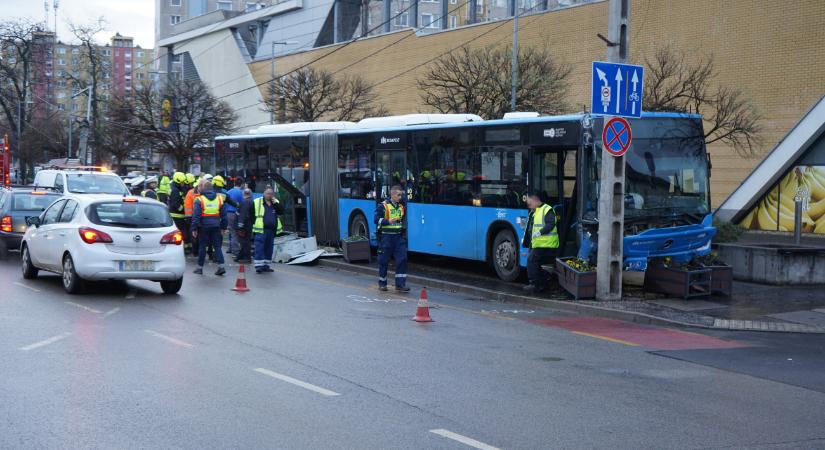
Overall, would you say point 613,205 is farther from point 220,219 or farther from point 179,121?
point 179,121

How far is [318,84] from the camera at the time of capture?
153 ft

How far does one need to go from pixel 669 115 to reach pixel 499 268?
4403 mm

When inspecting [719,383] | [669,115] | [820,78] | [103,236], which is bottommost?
[719,383]

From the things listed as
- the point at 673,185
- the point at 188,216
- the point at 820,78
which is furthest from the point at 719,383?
the point at 820,78

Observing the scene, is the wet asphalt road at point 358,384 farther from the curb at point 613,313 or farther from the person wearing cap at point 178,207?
the person wearing cap at point 178,207

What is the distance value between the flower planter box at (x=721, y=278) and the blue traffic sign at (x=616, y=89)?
9.84ft

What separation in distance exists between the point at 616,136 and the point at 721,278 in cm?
317

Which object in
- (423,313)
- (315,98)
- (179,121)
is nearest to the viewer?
(423,313)

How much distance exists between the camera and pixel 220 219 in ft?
61.9

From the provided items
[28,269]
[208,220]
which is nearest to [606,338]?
[208,220]

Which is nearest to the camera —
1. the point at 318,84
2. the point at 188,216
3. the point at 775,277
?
the point at 775,277

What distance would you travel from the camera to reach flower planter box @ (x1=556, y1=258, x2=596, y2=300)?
15.4m

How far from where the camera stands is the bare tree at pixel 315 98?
4556 centimetres

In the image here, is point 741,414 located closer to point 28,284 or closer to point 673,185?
point 673,185
